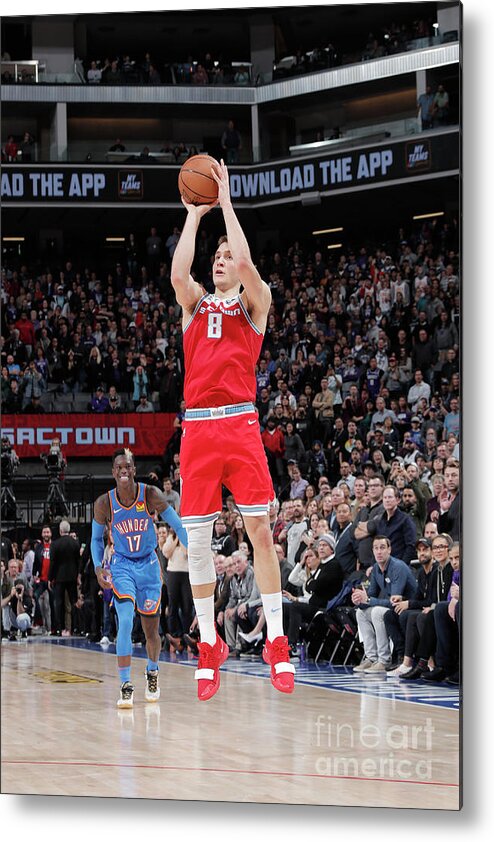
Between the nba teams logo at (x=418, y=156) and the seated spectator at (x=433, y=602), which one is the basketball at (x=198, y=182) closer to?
the nba teams logo at (x=418, y=156)

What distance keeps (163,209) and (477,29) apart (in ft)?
6.13

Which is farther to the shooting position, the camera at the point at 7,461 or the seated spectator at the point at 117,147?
the seated spectator at the point at 117,147

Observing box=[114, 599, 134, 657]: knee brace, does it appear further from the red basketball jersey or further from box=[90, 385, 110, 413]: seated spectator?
the red basketball jersey

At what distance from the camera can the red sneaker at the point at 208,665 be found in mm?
6723

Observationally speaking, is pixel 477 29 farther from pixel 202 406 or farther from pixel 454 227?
pixel 202 406

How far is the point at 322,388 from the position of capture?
7.77 m

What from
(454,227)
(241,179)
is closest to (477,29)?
(454,227)

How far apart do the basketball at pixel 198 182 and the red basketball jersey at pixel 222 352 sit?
0.51 m

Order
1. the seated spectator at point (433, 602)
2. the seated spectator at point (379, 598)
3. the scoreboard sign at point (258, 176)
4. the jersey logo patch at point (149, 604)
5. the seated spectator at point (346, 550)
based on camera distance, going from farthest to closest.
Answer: the seated spectator at point (346, 550)
the seated spectator at point (379, 598)
the jersey logo patch at point (149, 604)
the seated spectator at point (433, 602)
the scoreboard sign at point (258, 176)

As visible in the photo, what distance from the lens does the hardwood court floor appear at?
20.6 feet

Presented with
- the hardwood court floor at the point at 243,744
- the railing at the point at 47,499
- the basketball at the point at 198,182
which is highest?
the basketball at the point at 198,182

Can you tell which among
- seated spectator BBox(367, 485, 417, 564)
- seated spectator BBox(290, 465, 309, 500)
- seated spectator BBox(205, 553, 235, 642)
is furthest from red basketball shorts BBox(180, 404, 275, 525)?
seated spectator BBox(367, 485, 417, 564)

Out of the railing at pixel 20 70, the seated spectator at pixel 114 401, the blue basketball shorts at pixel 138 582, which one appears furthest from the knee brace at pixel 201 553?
the railing at pixel 20 70

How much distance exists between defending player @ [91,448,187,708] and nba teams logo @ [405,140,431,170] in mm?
2261
